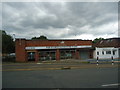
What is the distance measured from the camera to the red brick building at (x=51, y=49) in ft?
109

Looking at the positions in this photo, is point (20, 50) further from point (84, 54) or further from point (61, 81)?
point (61, 81)

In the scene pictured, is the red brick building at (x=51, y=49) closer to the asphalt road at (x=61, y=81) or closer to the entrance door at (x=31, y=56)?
the entrance door at (x=31, y=56)

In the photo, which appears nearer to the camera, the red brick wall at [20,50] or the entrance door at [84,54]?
the red brick wall at [20,50]

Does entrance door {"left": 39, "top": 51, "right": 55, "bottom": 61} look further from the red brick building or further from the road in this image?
the road

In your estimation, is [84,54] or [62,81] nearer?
[62,81]

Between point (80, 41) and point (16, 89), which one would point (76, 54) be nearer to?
point (80, 41)

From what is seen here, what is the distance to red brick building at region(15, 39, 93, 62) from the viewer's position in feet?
109

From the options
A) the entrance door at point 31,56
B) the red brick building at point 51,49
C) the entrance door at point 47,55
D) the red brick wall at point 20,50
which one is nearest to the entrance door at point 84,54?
the red brick building at point 51,49

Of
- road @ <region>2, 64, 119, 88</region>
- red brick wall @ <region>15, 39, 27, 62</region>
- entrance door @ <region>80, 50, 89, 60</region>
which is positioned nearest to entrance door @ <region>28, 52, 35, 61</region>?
red brick wall @ <region>15, 39, 27, 62</region>

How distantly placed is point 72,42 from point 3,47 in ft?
63.5

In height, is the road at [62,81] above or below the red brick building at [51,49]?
below

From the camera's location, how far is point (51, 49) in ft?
115

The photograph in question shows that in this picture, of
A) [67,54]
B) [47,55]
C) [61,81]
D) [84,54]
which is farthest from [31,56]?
[61,81]

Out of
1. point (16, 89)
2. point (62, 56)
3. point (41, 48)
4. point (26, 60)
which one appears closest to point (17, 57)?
point (26, 60)
